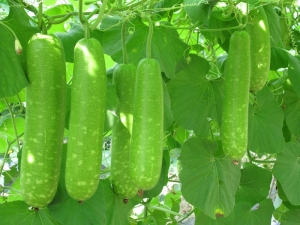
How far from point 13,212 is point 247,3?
1.08 meters

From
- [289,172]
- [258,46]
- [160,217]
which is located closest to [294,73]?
[258,46]

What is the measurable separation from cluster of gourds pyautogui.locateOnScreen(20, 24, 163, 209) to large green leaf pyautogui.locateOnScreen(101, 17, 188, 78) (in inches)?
19.9

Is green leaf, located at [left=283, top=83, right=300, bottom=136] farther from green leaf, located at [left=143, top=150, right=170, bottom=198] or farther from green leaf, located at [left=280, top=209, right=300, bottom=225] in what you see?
green leaf, located at [left=143, top=150, right=170, bottom=198]

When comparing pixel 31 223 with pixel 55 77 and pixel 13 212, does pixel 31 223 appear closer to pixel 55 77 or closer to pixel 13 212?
pixel 13 212

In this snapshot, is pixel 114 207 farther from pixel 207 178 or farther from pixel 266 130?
pixel 266 130

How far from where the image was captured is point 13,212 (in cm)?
150

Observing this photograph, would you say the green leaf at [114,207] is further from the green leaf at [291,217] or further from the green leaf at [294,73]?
the green leaf at [291,217]

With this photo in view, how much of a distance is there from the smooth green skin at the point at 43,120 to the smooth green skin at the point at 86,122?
6 centimetres

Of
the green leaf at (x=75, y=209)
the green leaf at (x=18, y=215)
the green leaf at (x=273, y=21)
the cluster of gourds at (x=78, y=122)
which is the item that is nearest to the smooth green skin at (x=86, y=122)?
the cluster of gourds at (x=78, y=122)

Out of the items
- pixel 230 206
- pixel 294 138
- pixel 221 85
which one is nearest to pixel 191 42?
pixel 221 85

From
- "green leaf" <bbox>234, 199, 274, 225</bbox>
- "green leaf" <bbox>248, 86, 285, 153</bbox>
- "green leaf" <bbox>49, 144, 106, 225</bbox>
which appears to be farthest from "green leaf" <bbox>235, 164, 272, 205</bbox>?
"green leaf" <bbox>49, 144, 106, 225</bbox>

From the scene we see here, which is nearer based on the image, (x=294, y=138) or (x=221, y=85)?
(x=221, y=85)

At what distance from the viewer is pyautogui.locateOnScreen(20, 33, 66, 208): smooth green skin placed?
3.62ft

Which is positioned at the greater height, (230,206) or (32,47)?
(32,47)
